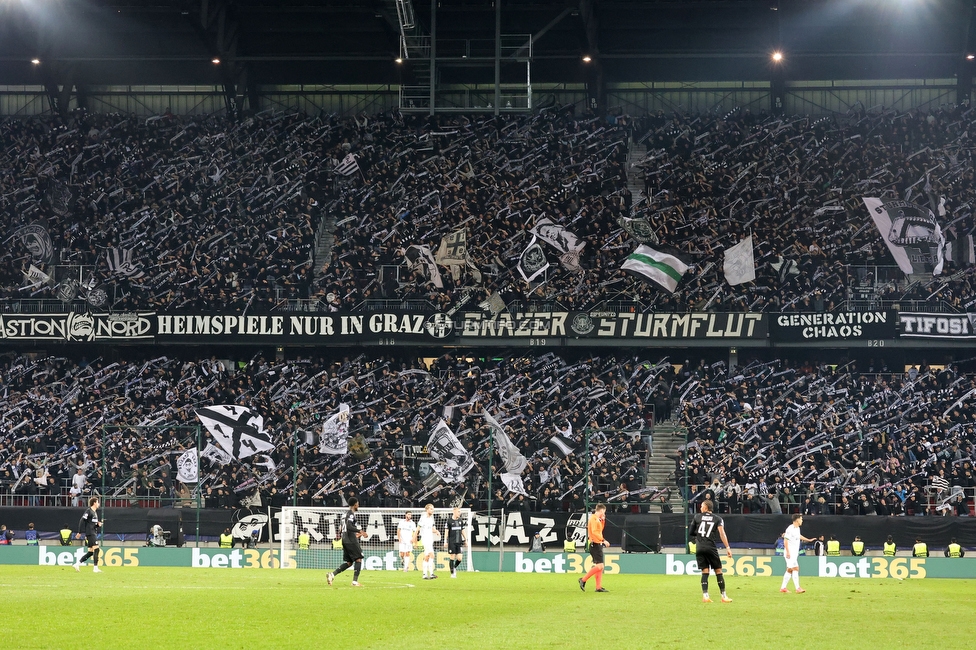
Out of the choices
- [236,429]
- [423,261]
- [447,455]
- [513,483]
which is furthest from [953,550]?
Result: [236,429]

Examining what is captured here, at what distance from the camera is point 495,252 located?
50.7 metres

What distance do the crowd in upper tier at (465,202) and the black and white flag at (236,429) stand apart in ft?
22.5

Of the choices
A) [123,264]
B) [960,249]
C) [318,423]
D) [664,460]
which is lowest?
[664,460]

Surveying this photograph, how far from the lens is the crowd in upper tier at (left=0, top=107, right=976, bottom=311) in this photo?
50156 millimetres

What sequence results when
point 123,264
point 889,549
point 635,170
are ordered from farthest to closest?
point 635,170 → point 123,264 → point 889,549

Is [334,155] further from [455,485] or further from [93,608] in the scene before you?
[93,608]

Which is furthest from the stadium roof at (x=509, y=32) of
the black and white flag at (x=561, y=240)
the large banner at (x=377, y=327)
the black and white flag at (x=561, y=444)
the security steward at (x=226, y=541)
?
the security steward at (x=226, y=541)

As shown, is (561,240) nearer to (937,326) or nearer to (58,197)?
(937,326)

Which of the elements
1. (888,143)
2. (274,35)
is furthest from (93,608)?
(888,143)

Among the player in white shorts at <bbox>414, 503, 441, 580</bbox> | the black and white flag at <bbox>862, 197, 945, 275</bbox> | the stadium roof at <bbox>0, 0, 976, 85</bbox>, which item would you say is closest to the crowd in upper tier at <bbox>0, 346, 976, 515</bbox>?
the black and white flag at <bbox>862, 197, 945, 275</bbox>

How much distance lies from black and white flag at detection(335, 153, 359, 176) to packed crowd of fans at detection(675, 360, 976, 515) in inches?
693

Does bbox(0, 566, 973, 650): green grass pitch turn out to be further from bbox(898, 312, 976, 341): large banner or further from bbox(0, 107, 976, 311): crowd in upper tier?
bbox(0, 107, 976, 311): crowd in upper tier

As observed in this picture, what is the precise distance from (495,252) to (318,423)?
10652 mm

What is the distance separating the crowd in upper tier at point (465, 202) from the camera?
165ft
